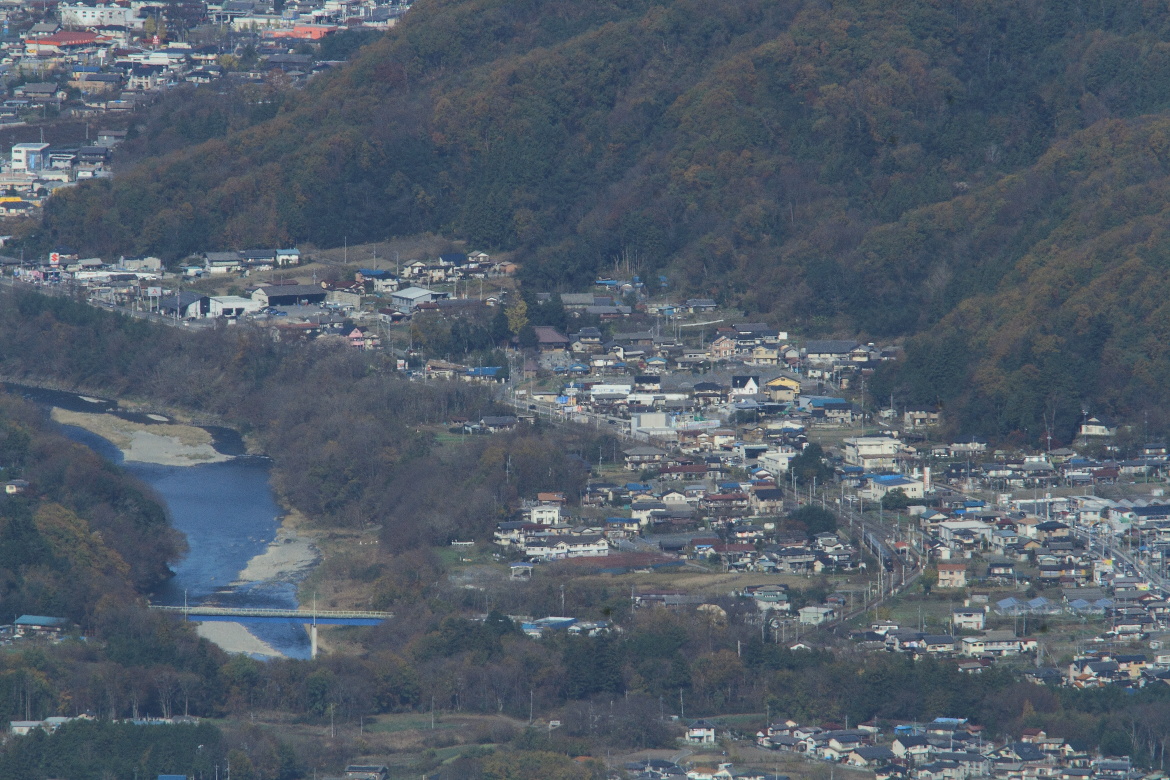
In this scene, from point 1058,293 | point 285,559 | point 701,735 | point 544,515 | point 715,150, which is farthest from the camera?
point 715,150

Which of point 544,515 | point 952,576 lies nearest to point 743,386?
point 544,515

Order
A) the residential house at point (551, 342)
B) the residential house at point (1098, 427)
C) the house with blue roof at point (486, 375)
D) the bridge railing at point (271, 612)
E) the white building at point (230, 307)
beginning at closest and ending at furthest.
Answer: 1. the bridge railing at point (271, 612)
2. the residential house at point (1098, 427)
3. the house with blue roof at point (486, 375)
4. the residential house at point (551, 342)
5. the white building at point (230, 307)

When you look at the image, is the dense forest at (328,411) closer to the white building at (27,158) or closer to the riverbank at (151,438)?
the riverbank at (151,438)

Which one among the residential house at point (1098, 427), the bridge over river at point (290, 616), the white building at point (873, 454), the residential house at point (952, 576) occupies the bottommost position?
the bridge over river at point (290, 616)

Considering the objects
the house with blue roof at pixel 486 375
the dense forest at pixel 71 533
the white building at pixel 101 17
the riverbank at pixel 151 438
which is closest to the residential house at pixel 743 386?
the house with blue roof at pixel 486 375

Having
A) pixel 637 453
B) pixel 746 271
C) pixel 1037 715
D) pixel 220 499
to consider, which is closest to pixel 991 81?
pixel 746 271

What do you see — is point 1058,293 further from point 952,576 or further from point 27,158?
point 27,158

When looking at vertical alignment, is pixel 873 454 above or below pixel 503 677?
above
